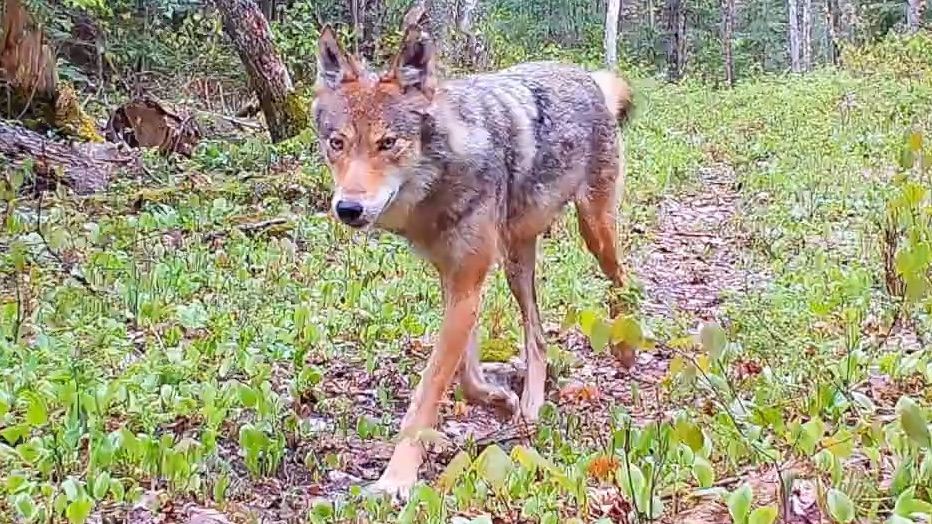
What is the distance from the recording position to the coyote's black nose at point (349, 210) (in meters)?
4.08

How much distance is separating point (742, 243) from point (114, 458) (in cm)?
595

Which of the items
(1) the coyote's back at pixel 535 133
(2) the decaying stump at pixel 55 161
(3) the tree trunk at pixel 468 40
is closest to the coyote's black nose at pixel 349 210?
(1) the coyote's back at pixel 535 133

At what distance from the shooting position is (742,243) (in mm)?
8609

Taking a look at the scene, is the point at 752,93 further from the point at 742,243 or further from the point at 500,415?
the point at 500,415

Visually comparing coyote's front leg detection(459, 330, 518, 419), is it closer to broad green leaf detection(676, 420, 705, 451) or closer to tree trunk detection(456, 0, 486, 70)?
broad green leaf detection(676, 420, 705, 451)

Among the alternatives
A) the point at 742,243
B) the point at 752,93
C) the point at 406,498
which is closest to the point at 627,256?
the point at 742,243

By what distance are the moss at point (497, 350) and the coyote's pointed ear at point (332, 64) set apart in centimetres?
207

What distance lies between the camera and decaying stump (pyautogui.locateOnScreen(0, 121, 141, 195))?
9555 mm

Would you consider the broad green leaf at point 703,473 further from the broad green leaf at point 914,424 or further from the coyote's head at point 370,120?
the coyote's head at point 370,120

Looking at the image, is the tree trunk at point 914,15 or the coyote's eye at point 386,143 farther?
the tree trunk at point 914,15

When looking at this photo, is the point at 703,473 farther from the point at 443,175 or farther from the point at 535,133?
the point at 535,133

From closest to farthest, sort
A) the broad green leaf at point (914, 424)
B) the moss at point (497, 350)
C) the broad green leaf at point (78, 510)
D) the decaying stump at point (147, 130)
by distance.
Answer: the broad green leaf at point (914, 424) < the broad green leaf at point (78, 510) < the moss at point (497, 350) < the decaying stump at point (147, 130)

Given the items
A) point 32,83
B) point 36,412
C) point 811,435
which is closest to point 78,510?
point 36,412

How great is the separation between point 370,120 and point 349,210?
1.39ft
